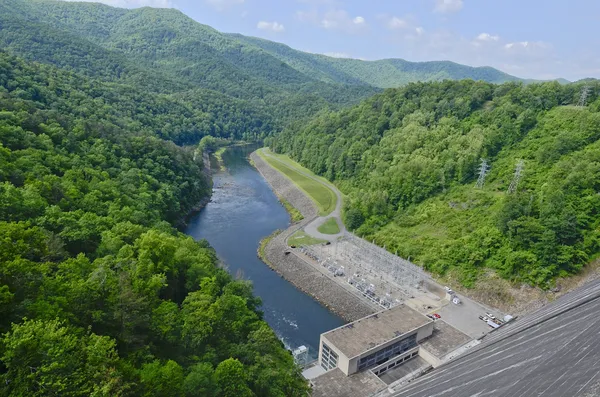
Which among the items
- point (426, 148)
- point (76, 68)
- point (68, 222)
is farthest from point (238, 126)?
point (68, 222)

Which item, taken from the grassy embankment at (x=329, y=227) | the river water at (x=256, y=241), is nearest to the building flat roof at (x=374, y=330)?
the river water at (x=256, y=241)

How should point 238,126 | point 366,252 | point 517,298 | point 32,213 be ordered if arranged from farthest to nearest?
point 238,126 → point 366,252 → point 517,298 → point 32,213

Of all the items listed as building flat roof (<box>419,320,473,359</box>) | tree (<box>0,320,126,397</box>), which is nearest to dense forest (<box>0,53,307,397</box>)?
tree (<box>0,320,126,397</box>)

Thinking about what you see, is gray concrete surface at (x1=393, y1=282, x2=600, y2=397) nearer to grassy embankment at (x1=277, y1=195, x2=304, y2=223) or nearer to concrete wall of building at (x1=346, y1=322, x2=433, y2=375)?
concrete wall of building at (x1=346, y1=322, x2=433, y2=375)

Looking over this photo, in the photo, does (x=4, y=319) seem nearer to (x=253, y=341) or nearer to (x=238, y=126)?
(x=253, y=341)

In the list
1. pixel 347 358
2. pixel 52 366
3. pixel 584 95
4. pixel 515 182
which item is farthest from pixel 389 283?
pixel 584 95

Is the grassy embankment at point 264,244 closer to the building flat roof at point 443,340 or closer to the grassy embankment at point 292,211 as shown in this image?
the grassy embankment at point 292,211
